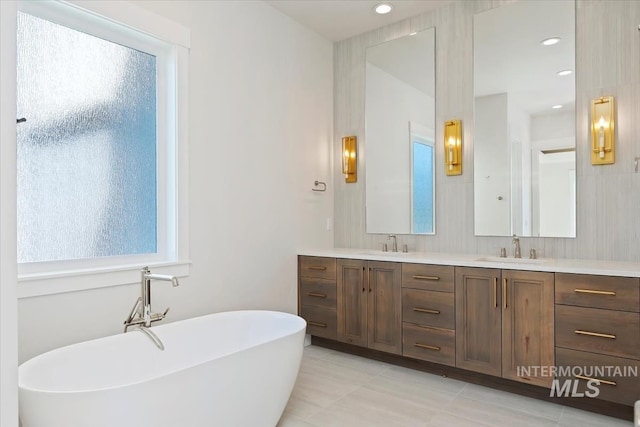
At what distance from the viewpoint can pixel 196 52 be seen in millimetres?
2846

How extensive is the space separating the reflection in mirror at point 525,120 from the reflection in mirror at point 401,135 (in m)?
0.42

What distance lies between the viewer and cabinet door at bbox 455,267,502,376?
2652mm

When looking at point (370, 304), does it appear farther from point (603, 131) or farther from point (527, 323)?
point (603, 131)

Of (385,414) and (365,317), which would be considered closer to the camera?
(385,414)

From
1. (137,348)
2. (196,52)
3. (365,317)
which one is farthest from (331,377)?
(196,52)

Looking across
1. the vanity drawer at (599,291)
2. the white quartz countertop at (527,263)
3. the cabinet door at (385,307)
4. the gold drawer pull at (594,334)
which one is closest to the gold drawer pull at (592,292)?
the vanity drawer at (599,291)

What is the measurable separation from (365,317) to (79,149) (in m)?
2.33

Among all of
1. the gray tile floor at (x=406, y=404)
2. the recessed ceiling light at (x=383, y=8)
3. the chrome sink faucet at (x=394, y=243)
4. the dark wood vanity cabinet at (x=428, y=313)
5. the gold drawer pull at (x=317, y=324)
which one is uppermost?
the recessed ceiling light at (x=383, y=8)

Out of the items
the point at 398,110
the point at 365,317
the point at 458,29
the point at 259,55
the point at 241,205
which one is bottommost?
the point at 365,317

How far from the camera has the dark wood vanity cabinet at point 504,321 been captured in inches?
97.7

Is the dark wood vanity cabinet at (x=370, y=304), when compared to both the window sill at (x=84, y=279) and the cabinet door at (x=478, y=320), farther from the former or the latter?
the window sill at (x=84, y=279)

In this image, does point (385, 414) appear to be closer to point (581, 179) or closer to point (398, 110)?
point (581, 179)

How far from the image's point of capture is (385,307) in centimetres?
316

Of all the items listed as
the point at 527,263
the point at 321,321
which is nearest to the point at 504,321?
the point at 527,263
